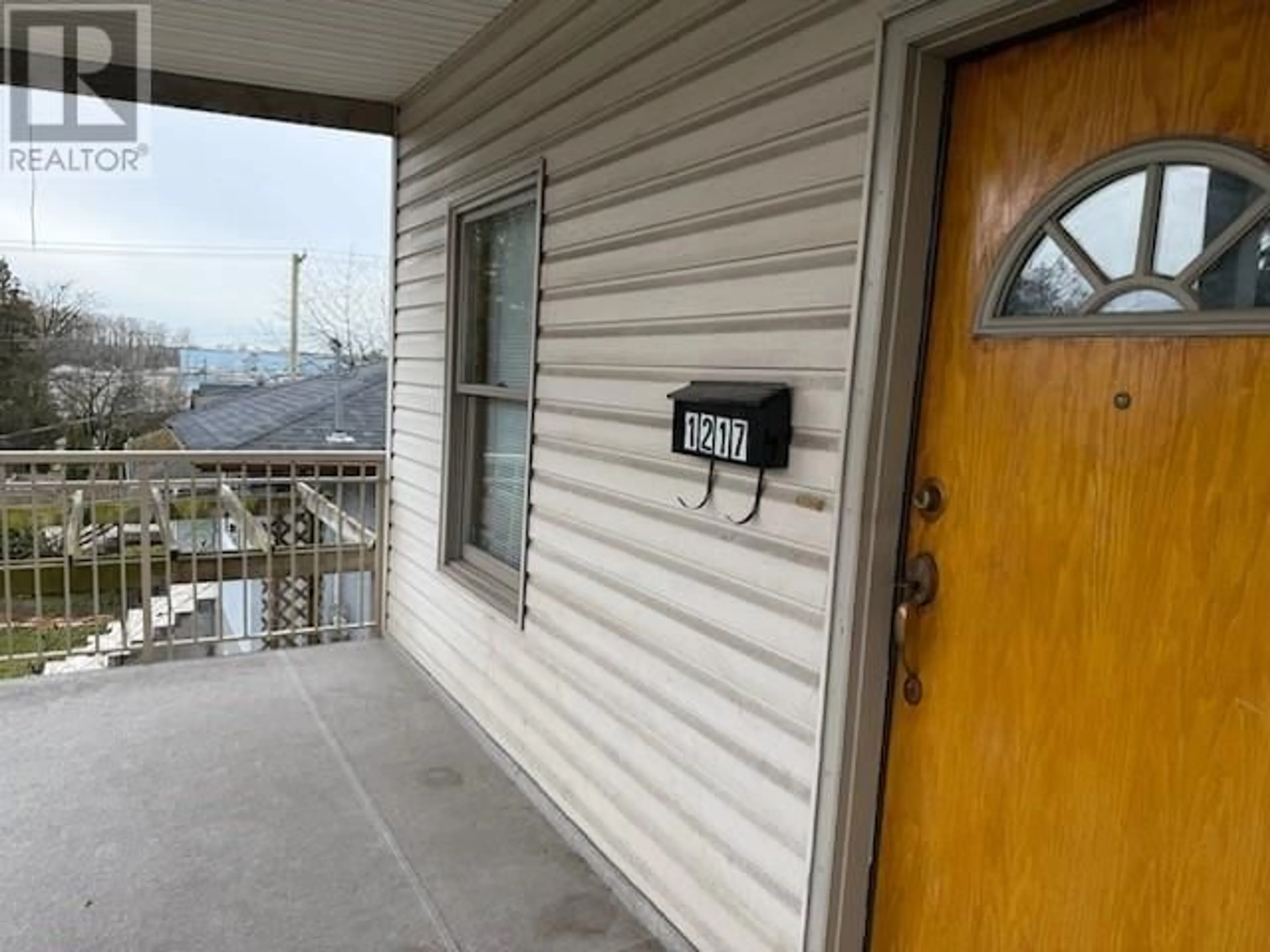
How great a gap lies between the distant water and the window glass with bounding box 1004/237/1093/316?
10153 millimetres

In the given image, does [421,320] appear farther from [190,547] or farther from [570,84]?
[190,547]

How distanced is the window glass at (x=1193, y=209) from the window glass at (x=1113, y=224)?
35 mm

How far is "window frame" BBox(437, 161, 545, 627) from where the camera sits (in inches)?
121

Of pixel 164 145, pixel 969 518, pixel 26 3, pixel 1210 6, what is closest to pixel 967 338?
pixel 969 518

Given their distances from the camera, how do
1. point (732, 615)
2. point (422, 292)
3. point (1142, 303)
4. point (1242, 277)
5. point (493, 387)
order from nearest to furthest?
point (1242, 277), point (1142, 303), point (732, 615), point (493, 387), point (422, 292)

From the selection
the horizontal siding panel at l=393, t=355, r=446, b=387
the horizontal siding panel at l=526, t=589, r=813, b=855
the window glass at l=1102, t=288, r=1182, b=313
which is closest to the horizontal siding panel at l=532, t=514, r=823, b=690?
the horizontal siding panel at l=526, t=589, r=813, b=855

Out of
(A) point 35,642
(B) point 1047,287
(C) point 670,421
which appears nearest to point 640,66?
(C) point 670,421

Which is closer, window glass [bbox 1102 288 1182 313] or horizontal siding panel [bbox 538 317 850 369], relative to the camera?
window glass [bbox 1102 288 1182 313]

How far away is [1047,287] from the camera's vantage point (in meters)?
1.27

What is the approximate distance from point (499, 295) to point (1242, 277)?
260 centimetres

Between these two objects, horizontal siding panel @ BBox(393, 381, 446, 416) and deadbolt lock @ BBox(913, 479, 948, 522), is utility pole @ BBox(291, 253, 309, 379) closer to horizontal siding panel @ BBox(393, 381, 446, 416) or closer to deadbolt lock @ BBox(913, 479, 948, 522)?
horizontal siding panel @ BBox(393, 381, 446, 416)

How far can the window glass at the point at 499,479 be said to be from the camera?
10.1ft

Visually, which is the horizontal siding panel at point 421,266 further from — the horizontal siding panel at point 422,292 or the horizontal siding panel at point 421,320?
the horizontal siding panel at point 421,320

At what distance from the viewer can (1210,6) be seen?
1.08 meters
